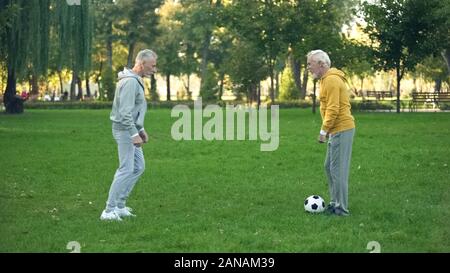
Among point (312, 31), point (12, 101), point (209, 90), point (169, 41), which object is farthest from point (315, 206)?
point (169, 41)

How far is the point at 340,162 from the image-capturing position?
8000 millimetres

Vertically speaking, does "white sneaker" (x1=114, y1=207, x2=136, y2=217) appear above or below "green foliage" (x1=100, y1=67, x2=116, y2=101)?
below

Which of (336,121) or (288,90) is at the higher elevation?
(288,90)

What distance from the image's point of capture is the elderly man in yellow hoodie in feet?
25.9

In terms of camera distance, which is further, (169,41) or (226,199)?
(169,41)

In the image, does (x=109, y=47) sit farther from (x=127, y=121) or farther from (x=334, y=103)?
(x=334, y=103)

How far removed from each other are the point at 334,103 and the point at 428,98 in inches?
1323

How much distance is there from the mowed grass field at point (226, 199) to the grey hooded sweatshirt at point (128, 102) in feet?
3.73

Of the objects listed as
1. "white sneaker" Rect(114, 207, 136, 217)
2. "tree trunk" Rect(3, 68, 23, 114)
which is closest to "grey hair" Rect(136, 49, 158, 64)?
"white sneaker" Rect(114, 207, 136, 217)

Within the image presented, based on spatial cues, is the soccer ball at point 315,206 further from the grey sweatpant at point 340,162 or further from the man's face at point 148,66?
the man's face at point 148,66

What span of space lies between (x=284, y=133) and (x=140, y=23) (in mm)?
40508

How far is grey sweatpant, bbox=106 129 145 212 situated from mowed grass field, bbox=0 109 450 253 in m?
0.31

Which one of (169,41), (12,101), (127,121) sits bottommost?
(12,101)

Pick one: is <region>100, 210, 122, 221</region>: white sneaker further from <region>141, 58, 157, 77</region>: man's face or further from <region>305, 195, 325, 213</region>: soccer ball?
<region>305, 195, 325, 213</region>: soccer ball
